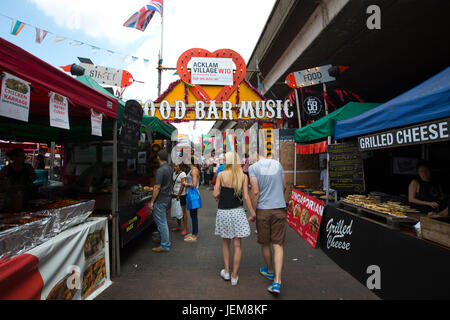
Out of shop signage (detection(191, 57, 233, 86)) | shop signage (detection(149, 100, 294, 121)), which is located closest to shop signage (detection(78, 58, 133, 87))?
shop signage (detection(149, 100, 294, 121))

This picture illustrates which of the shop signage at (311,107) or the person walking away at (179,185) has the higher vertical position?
the shop signage at (311,107)

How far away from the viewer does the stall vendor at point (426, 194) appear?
11.8 feet

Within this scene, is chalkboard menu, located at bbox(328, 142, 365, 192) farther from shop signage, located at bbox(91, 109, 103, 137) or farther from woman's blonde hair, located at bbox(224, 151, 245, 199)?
shop signage, located at bbox(91, 109, 103, 137)

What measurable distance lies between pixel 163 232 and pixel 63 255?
6.91ft

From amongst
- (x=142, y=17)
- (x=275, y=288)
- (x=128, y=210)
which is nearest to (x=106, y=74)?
(x=142, y=17)

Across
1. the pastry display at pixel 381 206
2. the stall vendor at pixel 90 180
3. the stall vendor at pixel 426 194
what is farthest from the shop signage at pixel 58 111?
the stall vendor at pixel 426 194

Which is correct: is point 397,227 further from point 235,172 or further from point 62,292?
point 62,292

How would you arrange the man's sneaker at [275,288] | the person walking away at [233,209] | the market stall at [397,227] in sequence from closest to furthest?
the market stall at [397,227]
the man's sneaker at [275,288]
the person walking away at [233,209]

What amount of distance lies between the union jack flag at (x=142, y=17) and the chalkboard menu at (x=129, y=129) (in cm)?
680

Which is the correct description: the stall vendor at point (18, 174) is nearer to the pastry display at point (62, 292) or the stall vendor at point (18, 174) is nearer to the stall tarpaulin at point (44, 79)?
the stall tarpaulin at point (44, 79)

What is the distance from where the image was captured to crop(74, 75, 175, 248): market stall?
3.99 metres

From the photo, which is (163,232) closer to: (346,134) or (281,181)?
(281,181)

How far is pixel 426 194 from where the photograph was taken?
371 centimetres

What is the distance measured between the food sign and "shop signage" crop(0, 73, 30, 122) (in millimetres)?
4781
